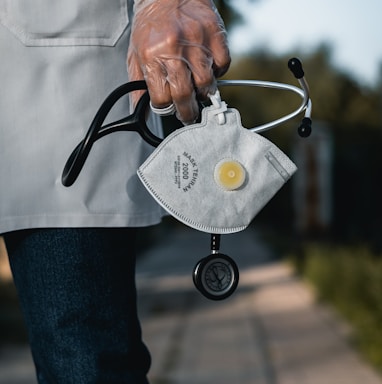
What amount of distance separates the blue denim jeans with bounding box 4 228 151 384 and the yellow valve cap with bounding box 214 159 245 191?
26cm

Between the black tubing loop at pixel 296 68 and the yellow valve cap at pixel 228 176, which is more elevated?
the black tubing loop at pixel 296 68

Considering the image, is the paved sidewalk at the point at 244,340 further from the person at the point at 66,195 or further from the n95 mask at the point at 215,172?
the n95 mask at the point at 215,172

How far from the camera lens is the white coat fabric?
1.55 meters

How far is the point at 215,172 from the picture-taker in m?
1.41

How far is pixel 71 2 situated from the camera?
5.16ft

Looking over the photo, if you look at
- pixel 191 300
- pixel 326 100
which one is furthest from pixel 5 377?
pixel 326 100

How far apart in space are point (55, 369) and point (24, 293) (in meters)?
0.14

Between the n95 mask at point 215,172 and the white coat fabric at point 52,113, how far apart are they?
0.21 metres

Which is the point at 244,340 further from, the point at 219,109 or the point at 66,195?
the point at 219,109

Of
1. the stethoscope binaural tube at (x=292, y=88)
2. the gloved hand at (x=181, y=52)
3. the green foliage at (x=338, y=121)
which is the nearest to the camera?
the gloved hand at (x=181, y=52)

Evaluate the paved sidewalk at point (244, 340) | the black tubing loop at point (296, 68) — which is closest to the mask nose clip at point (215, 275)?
the black tubing loop at point (296, 68)

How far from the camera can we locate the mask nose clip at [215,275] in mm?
1422

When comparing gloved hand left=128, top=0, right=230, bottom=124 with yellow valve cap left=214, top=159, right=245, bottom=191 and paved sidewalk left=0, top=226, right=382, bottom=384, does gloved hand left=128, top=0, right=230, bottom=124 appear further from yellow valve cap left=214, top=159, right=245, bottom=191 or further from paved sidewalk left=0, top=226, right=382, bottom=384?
paved sidewalk left=0, top=226, right=382, bottom=384

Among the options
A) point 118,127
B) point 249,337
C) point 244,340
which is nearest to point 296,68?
point 118,127
